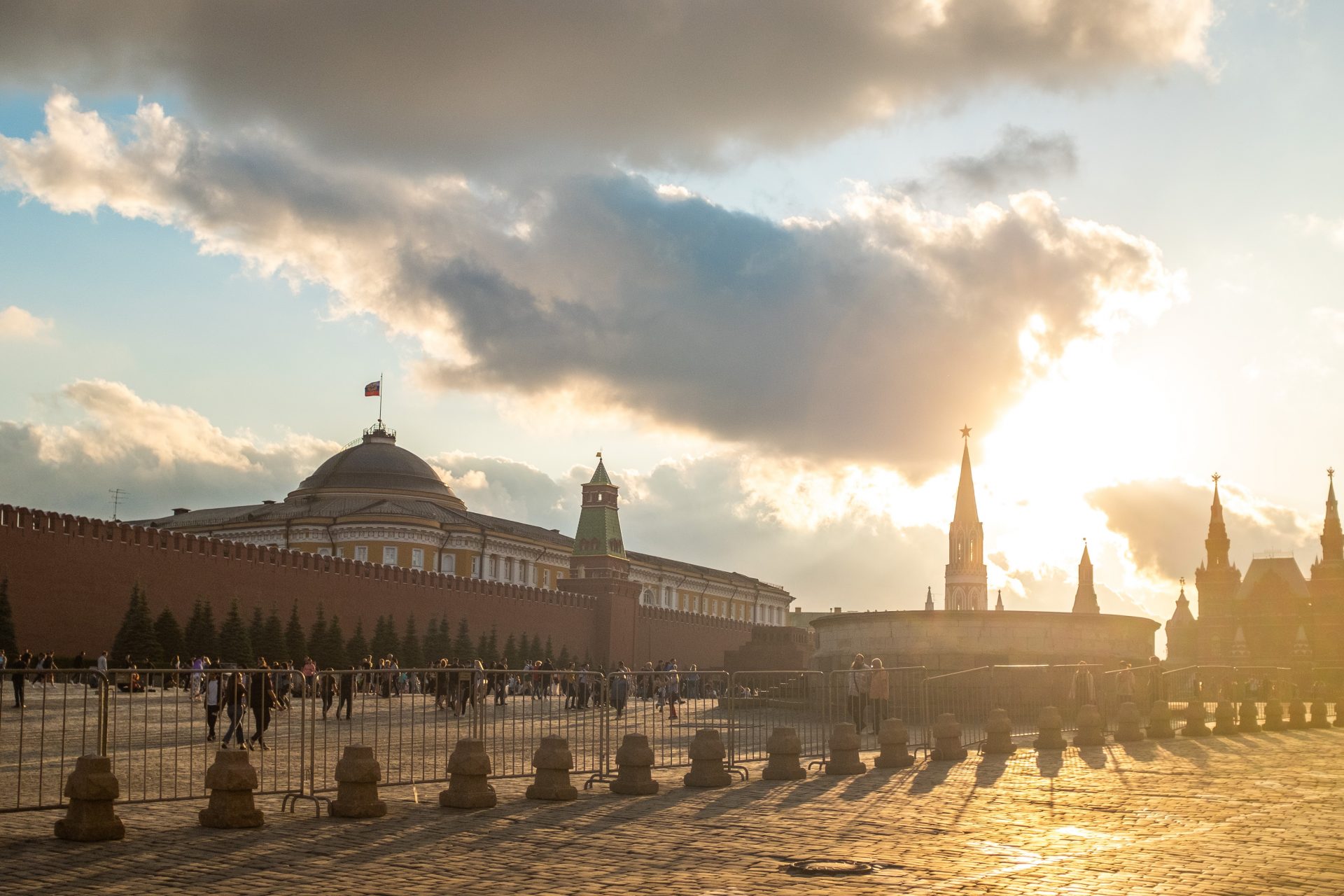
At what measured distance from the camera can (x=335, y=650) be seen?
4403 cm

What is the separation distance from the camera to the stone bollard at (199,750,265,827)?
30.9ft

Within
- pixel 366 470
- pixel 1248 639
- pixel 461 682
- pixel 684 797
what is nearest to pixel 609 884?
pixel 684 797

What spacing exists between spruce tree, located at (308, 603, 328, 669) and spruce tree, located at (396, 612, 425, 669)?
10.6 ft

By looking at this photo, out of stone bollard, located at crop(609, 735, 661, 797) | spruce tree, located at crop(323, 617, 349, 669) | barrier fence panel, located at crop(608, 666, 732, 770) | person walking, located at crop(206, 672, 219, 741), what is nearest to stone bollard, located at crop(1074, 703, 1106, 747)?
barrier fence panel, located at crop(608, 666, 732, 770)

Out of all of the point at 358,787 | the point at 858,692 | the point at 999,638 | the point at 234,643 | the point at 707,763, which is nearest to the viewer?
the point at 358,787

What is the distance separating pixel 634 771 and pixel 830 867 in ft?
13.6

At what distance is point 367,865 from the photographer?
796 cm

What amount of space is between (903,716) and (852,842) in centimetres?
809

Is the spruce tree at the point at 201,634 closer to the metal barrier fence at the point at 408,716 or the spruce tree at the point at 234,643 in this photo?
the spruce tree at the point at 234,643

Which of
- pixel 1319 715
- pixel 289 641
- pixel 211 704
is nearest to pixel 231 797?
pixel 211 704

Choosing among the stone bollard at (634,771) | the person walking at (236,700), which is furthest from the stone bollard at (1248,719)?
the person walking at (236,700)

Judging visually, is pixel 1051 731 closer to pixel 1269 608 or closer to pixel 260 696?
pixel 260 696

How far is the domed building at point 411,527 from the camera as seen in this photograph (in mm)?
68000

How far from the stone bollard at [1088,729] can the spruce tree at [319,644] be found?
2987 centimetres
